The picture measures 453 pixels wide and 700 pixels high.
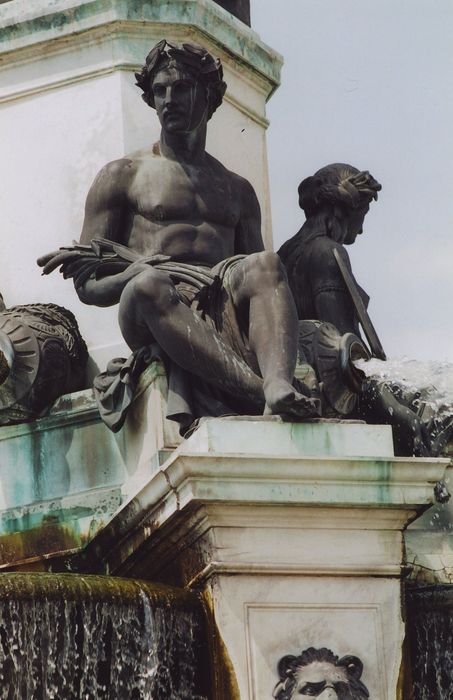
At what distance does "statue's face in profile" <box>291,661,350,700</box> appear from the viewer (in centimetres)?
1242

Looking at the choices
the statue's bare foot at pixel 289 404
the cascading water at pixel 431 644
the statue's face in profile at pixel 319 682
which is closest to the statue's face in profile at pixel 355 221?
the statue's bare foot at pixel 289 404

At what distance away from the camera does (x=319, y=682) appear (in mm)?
12445

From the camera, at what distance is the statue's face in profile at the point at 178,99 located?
14.5 meters

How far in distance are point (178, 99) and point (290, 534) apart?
318 cm

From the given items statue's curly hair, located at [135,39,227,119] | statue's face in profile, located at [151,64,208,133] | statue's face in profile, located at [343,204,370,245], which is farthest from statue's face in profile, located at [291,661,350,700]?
statue's face in profile, located at [343,204,370,245]

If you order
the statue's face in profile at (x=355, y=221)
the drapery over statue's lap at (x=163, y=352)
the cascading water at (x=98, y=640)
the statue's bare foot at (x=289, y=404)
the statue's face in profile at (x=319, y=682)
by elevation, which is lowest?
the statue's face in profile at (x=319, y=682)

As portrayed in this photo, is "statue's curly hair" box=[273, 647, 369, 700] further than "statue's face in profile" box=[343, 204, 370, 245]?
No

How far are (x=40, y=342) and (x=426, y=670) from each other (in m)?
3.24

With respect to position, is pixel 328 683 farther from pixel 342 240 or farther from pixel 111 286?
pixel 342 240

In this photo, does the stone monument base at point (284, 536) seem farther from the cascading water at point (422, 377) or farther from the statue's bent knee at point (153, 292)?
the cascading water at point (422, 377)

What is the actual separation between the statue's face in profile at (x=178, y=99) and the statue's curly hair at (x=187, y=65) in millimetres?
37

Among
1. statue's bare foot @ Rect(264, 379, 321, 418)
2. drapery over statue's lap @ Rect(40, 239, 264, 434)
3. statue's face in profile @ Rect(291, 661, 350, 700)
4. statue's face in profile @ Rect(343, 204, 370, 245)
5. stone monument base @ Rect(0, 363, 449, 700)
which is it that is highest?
statue's face in profile @ Rect(343, 204, 370, 245)

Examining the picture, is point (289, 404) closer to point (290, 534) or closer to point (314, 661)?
point (290, 534)

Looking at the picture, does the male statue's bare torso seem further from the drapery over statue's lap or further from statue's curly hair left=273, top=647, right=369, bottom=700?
statue's curly hair left=273, top=647, right=369, bottom=700
